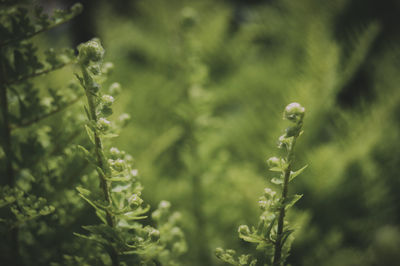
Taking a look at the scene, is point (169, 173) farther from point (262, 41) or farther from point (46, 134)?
point (262, 41)

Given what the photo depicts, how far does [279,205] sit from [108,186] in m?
0.17

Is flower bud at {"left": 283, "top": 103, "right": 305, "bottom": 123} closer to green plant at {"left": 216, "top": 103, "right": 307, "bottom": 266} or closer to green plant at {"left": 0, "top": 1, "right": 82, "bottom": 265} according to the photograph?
green plant at {"left": 216, "top": 103, "right": 307, "bottom": 266}

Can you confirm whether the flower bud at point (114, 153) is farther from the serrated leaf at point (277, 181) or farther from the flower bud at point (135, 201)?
the serrated leaf at point (277, 181)

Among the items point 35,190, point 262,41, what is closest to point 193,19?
point 35,190

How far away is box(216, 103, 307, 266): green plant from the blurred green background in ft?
0.60

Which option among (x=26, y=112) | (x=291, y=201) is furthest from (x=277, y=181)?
(x=26, y=112)

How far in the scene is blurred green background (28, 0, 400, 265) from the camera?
2.21ft

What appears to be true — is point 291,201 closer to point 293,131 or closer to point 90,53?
point 293,131

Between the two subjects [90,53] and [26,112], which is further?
[26,112]

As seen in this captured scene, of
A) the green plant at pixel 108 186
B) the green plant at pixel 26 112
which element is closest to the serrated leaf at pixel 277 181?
the green plant at pixel 108 186

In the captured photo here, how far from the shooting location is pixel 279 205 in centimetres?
30

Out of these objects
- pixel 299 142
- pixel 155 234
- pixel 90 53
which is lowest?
pixel 155 234

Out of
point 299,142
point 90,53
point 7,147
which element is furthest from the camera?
point 299,142

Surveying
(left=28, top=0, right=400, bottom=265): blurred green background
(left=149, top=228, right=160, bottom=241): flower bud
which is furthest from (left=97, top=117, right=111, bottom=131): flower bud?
(left=28, top=0, right=400, bottom=265): blurred green background
